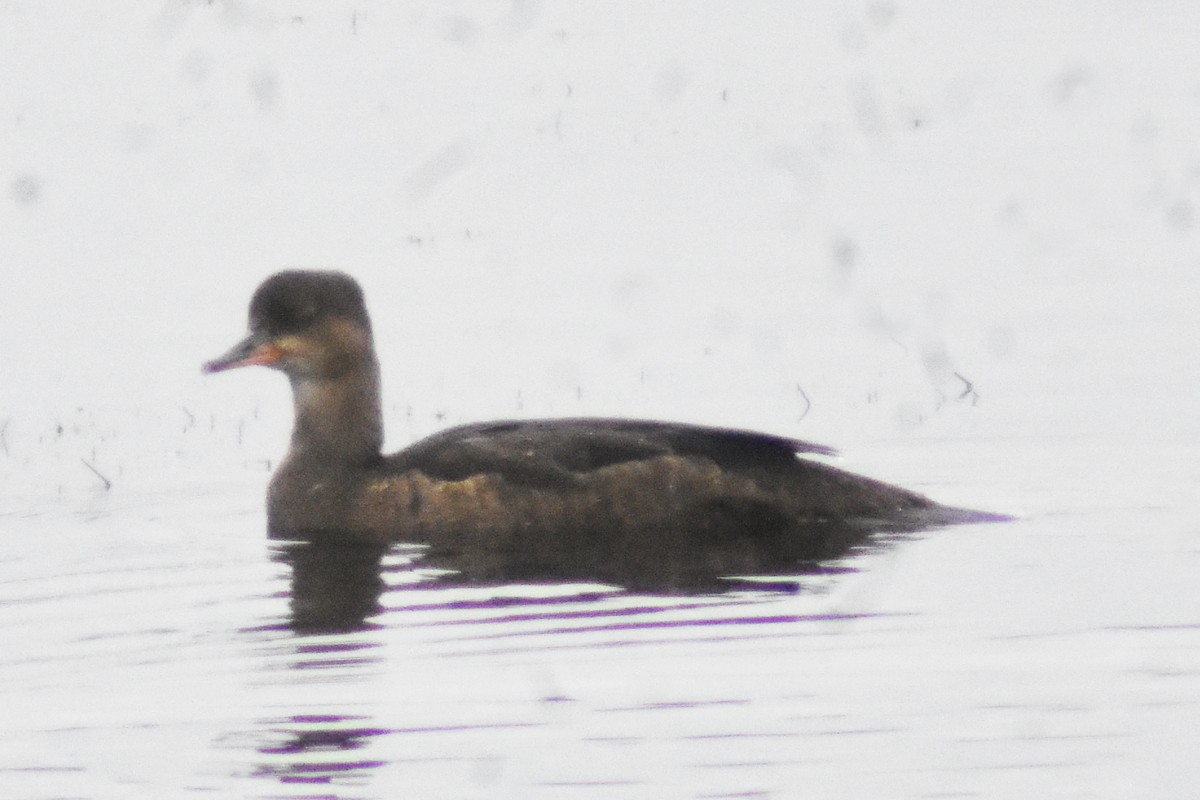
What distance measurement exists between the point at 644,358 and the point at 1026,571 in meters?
6.26

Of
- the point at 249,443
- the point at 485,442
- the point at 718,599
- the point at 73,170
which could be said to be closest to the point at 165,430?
the point at 249,443

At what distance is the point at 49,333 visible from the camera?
1881 cm

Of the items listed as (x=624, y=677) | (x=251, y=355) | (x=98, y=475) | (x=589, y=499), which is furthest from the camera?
(x=98, y=475)

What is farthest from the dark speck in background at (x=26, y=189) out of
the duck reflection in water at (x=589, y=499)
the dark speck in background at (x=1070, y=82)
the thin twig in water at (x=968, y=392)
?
the duck reflection in water at (x=589, y=499)

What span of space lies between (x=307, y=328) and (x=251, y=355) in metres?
0.29

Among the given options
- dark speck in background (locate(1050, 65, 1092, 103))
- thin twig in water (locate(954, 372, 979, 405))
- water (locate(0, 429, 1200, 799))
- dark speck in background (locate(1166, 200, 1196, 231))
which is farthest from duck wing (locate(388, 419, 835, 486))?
dark speck in background (locate(1050, 65, 1092, 103))

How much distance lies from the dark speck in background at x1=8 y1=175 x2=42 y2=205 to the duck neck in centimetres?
942

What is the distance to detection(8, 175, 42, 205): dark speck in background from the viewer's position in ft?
76.2

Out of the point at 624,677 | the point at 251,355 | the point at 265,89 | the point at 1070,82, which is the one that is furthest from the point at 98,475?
Result: the point at 1070,82

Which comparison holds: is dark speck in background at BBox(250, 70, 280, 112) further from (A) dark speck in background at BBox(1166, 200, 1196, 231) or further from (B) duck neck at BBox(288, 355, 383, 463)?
(B) duck neck at BBox(288, 355, 383, 463)

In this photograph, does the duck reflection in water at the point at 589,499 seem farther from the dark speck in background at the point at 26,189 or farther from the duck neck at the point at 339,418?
the dark speck in background at the point at 26,189

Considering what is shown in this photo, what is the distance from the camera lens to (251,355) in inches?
555

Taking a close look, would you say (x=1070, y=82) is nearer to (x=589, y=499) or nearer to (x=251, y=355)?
(x=251, y=355)

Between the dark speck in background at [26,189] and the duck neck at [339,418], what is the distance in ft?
30.9
